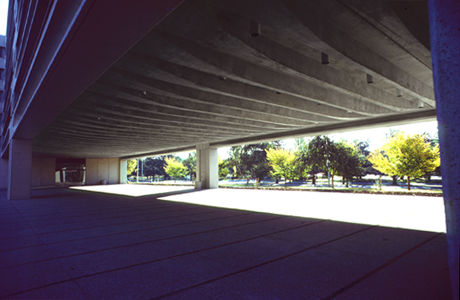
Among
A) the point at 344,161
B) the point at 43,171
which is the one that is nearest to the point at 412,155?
the point at 344,161

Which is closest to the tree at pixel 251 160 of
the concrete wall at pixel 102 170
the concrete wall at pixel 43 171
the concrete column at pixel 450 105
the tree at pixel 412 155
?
the concrete wall at pixel 102 170

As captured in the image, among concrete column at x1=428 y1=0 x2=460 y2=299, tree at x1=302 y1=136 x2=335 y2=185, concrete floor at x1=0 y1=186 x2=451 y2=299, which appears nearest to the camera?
concrete column at x1=428 y1=0 x2=460 y2=299

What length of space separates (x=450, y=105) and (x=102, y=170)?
147 ft

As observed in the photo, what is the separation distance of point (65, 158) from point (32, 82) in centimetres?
3581

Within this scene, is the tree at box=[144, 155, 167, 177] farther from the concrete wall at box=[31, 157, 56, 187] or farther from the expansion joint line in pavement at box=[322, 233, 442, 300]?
the expansion joint line in pavement at box=[322, 233, 442, 300]

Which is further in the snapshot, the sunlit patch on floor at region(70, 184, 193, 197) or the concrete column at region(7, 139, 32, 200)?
the sunlit patch on floor at region(70, 184, 193, 197)

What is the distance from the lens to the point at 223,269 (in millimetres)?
3898

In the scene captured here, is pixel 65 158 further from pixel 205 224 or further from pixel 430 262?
pixel 430 262

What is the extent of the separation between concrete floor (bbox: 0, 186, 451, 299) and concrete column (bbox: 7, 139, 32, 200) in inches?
476

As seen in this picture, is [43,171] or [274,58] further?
[43,171]

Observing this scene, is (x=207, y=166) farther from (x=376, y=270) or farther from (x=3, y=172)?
(x=3, y=172)

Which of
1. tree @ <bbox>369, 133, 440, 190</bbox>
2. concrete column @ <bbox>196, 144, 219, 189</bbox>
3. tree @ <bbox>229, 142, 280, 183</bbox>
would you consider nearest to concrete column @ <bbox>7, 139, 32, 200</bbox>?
concrete column @ <bbox>196, 144, 219, 189</bbox>

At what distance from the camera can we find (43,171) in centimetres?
3744

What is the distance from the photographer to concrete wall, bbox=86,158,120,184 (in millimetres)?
40281
